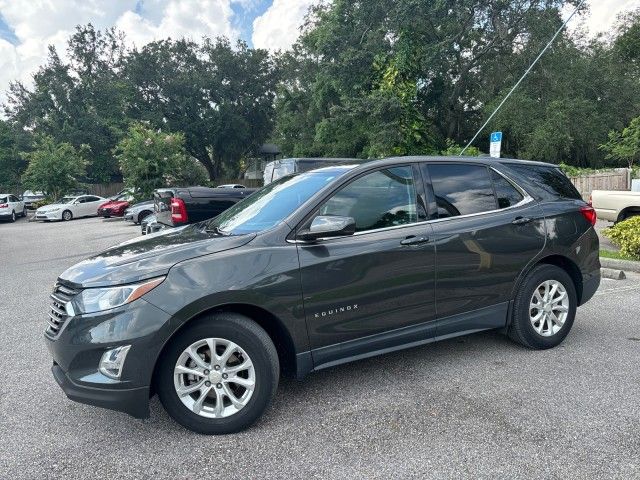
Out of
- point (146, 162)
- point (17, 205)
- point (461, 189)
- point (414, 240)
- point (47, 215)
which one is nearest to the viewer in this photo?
point (414, 240)

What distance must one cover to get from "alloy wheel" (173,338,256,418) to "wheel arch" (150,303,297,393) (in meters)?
0.14

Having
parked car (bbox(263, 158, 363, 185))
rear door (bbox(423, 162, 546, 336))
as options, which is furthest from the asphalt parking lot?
parked car (bbox(263, 158, 363, 185))

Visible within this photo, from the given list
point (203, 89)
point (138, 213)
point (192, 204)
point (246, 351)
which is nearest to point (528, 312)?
point (246, 351)

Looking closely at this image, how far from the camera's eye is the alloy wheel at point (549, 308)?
416 centimetres

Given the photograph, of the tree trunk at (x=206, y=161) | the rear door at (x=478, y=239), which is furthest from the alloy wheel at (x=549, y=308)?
the tree trunk at (x=206, y=161)

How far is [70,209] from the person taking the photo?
25.9m

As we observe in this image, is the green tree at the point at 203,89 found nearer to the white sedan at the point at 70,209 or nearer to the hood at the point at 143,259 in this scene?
the white sedan at the point at 70,209

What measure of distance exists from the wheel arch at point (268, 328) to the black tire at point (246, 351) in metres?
0.03

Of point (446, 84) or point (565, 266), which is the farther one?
point (446, 84)

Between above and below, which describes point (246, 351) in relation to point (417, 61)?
below

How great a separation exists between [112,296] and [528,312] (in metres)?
3.32

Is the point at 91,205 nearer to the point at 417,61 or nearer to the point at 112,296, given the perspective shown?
the point at 417,61

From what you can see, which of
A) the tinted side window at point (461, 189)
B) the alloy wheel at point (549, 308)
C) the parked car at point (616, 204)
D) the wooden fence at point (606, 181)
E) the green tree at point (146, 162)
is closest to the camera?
the tinted side window at point (461, 189)

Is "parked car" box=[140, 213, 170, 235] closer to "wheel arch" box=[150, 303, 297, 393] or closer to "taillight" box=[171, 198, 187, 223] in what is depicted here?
"taillight" box=[171, 198, 187, 223]
